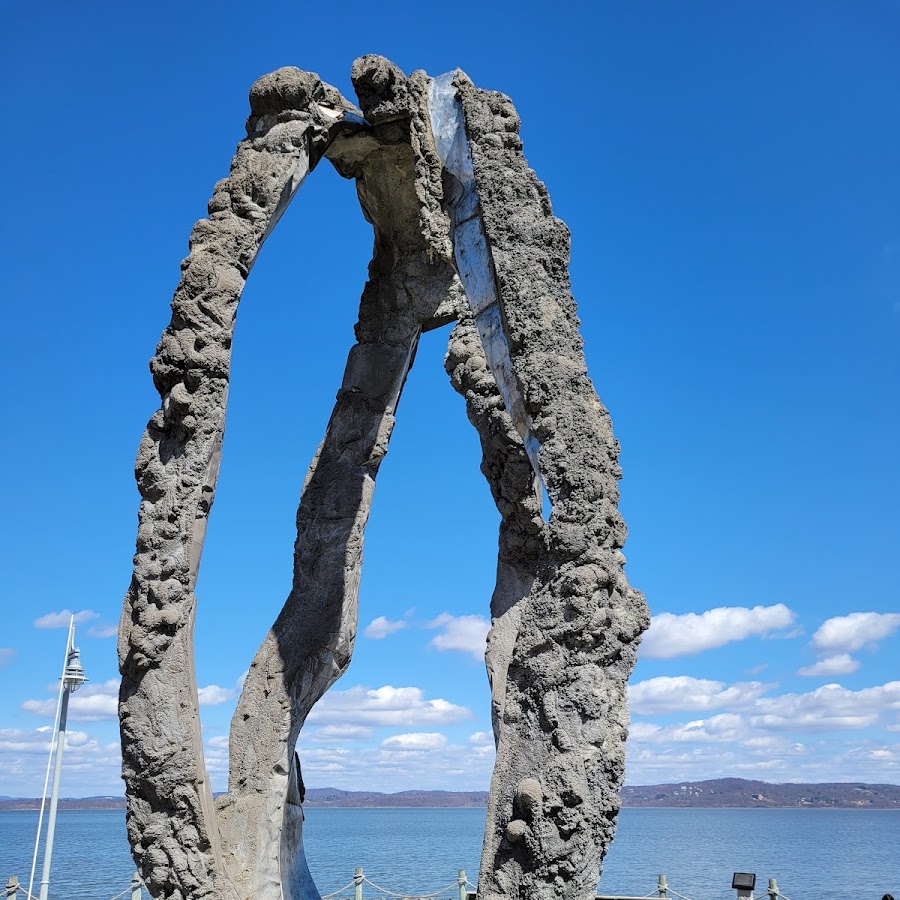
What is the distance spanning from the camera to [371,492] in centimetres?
703

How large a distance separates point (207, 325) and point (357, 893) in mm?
8698

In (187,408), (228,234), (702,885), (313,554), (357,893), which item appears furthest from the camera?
(702,885)

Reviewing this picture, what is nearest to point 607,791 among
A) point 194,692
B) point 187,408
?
point 194,692

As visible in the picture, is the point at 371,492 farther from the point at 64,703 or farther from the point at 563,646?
the point at 64,703

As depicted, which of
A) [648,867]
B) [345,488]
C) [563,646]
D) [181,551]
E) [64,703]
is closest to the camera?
[563,646]

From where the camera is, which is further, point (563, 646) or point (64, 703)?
point (64, 703)

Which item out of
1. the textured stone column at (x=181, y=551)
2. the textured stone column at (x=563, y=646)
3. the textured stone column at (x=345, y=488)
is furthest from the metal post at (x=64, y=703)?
the textured stone column at (x=563, y=646)

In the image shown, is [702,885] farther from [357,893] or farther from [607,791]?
[607,791]

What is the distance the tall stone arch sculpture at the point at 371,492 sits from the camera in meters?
3.86

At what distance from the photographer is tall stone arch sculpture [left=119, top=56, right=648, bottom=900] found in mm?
3857

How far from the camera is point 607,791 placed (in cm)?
377

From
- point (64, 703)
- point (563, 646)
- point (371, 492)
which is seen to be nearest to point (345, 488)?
point (371, 492)

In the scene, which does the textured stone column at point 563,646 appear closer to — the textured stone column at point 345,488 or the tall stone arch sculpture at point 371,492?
the tall stone arch sculpture at point 371,492

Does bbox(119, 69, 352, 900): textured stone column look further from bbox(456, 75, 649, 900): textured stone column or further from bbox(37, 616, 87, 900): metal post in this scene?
bbox(37, 616, 87, 900): metal post
